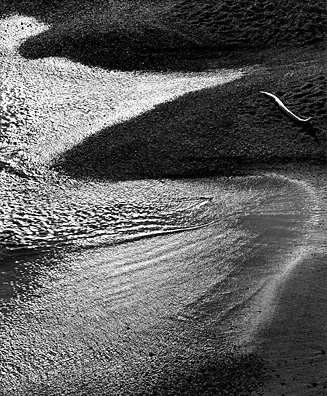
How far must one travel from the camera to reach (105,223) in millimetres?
5438

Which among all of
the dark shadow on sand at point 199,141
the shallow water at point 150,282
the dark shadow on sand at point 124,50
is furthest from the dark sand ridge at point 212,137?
the dark shadow on sand at point 124,50

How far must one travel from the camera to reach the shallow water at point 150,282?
4328 mm

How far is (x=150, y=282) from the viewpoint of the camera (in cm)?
485

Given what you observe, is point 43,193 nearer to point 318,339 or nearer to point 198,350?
point 198,350

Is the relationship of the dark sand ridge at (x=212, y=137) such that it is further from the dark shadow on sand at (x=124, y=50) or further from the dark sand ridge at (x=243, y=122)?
the dark shadow on sand at (x=124, y=50)

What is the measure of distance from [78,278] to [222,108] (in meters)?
2.34

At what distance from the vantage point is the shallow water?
4.33m

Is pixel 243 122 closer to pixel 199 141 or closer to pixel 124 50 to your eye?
pixel 199 141

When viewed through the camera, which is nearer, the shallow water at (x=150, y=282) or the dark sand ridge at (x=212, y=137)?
the shallow water at (x=150, y=282)

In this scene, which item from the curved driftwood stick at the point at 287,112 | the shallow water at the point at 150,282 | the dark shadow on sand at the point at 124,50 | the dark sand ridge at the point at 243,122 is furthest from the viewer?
the dark shadow on sand at the point at 124,50

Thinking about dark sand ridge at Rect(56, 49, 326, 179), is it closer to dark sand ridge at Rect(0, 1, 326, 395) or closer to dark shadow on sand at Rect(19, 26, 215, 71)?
dark sand ridge at Rect(0, 1, 326, 395)

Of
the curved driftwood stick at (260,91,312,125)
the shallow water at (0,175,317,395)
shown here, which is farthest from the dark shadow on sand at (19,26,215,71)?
the shallow water at (0,175,317,395)

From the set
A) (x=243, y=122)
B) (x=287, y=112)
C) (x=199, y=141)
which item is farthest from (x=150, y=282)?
(x=287, y=112)


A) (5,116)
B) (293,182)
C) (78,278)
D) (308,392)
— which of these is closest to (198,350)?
(308,392)
